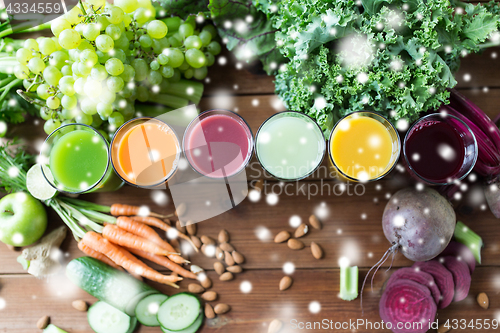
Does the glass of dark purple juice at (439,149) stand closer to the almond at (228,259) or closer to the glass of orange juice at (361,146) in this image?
the glass of orange juice at (361,146)

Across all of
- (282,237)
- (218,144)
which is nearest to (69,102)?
(218,144)

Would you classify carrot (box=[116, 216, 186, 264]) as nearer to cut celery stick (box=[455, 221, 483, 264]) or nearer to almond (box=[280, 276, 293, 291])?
almond (box=[280, 276, 293, 291])

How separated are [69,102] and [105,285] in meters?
0.66

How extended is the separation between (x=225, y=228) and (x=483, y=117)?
0.98m

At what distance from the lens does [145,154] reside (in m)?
1.08

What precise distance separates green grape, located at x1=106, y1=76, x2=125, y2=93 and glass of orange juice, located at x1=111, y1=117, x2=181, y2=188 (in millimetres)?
109

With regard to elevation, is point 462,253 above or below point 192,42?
below

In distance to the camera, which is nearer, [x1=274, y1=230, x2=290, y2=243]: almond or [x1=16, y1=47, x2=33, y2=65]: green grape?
[x1=16, y1=47, x2=33, y2=65]: green grape

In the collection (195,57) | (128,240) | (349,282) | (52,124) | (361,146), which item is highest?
(195,57)

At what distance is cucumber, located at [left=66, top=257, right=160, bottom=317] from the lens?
121 cm

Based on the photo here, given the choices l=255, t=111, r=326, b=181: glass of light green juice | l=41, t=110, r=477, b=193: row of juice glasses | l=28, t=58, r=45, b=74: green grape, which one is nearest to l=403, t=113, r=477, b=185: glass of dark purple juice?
l=41, t=110, r=477, b=193: row of juice glasses

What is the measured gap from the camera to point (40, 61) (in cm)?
108

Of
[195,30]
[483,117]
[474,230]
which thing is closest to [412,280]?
[474,230]

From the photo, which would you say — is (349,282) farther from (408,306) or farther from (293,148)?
(293,148)
